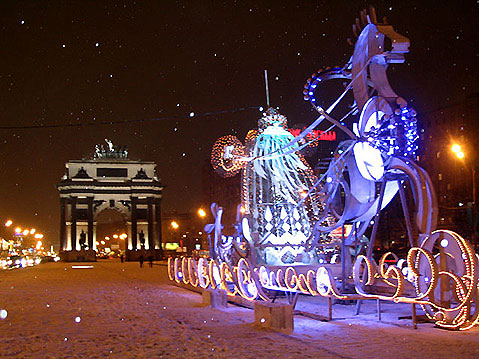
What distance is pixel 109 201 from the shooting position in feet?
310

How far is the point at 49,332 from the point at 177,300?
8019mm

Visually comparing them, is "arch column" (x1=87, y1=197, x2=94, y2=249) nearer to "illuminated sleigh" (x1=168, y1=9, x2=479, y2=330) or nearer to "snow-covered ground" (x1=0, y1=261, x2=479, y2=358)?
"illuminated sleigh" (x1=168, y1=9, x2=479, y2=330)

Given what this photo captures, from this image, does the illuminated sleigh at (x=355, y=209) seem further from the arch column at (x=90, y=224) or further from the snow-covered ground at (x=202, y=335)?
the arch column at (x=90, y=224)

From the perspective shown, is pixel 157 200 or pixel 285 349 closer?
pixel 285 349

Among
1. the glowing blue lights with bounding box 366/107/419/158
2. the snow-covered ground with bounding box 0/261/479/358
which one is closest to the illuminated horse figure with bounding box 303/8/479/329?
the glowing blue lights with bounding box 366/107/419/158

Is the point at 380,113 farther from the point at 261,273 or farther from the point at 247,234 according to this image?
the point at 247,234

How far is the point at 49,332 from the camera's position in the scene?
44.7ft

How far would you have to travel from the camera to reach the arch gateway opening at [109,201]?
89938mm

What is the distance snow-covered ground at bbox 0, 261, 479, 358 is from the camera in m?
10.7

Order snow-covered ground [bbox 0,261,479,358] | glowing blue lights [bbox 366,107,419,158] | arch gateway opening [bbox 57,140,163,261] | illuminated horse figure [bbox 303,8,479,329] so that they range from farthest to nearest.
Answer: arch gateway opening [bbox 57,140,163,261] < glowing blue lights [bbox 366,107,419,158] < illuminated horse figure [bbox 303,8,479,329] < snow-covered ground [bbox 0,261,479,358]

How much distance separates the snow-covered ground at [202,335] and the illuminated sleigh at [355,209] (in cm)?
85

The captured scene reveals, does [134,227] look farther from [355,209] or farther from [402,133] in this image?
[402,133]

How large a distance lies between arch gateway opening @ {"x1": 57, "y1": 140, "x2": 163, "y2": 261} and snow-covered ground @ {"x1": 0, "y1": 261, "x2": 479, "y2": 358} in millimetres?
72288

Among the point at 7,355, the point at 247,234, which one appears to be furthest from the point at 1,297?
the point at 7,355
